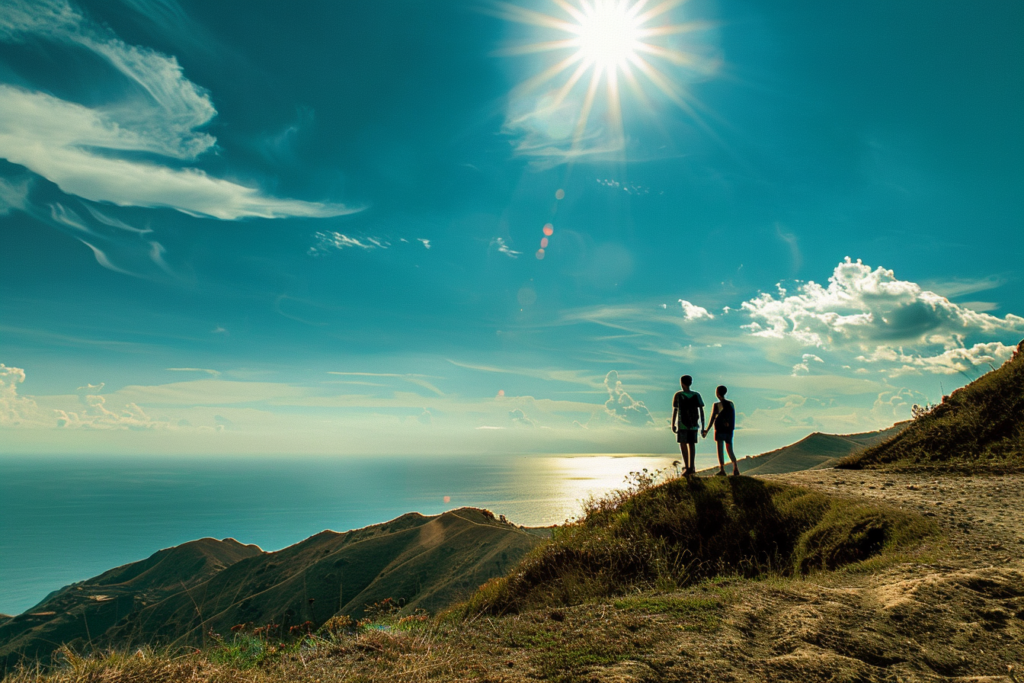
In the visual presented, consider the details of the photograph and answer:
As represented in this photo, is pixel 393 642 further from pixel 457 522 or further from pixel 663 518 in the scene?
pixel 457 522

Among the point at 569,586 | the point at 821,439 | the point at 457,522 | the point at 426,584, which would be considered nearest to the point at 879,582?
the point at 569,586

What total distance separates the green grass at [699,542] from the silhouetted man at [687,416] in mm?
895

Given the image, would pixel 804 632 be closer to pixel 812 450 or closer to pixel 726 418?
pixel 726 418

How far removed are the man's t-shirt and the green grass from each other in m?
1.41

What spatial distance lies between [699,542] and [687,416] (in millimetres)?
2965

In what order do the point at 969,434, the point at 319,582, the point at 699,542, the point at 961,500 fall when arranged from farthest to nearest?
the point at 319,582 < the point at 969,434 < the point at 699,542 < the point at 961,500

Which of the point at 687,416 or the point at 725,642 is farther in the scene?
the point at 687,416

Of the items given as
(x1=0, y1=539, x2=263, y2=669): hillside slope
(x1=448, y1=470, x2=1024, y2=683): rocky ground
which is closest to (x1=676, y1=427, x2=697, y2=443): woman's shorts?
(x1=448, y1=470, x2=1024, y2=683): rocky ground

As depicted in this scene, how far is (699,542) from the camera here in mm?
9516

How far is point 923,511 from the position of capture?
8.62 meters

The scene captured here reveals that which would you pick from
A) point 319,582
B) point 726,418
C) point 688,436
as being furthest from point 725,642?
point 319,582

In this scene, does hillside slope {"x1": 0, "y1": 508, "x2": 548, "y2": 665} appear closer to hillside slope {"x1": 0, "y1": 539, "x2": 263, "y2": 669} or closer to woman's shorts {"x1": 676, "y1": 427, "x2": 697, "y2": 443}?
hillside slope {"x1": 0, "y1": 539, "x2": 263, "y2": 669}

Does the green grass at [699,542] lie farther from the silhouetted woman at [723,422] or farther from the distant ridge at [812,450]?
the distant ridge at [812,450]

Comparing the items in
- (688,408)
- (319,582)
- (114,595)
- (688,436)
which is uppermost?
(688,408)
